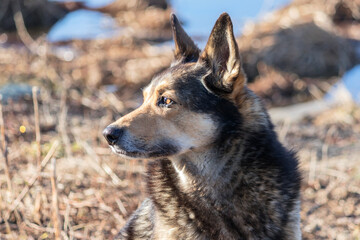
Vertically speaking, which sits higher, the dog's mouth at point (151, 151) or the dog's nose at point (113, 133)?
the dog's nose at point (113, 133)

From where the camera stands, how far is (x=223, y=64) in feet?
12.3

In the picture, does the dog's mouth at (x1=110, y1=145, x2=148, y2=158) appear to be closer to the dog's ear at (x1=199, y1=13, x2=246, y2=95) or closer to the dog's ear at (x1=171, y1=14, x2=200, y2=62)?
the dog's ear at (x1=199, y1=13, x2=246, y2=95)

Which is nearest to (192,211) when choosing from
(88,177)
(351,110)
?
(88,177)

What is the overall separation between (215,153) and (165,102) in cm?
56

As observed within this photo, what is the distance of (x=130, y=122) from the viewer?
367 cm

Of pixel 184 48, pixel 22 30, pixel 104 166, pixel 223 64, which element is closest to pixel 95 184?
pixel 104 166

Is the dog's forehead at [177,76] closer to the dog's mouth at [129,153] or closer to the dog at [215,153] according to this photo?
the dog at [215,153]

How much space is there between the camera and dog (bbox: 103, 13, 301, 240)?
11.9 ft

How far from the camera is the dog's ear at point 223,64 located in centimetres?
358

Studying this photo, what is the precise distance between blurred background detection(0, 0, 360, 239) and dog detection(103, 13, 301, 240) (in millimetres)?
833

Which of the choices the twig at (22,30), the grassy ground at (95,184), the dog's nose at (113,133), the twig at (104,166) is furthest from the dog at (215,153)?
the twig at (22,30)

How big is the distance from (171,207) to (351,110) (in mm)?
6548

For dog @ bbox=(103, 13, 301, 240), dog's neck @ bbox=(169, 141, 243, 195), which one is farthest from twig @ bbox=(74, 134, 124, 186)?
dog's neck @ bbox=(169, 141, 243, 195)

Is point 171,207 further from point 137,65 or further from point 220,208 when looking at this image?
point 137,65
